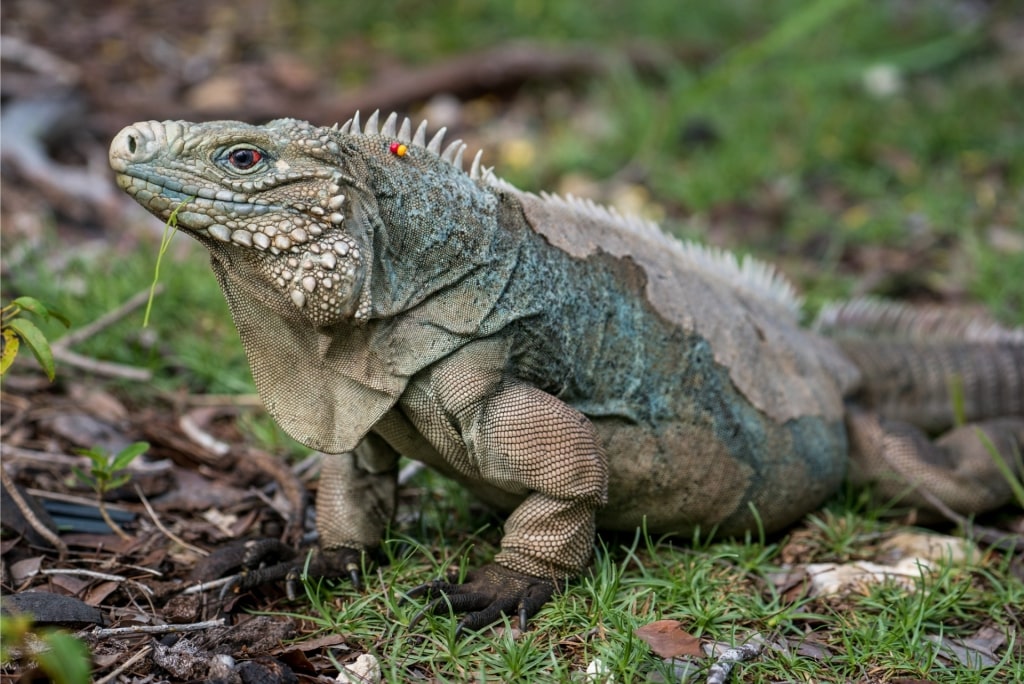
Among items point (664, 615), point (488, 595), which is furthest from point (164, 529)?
point (664, 615)

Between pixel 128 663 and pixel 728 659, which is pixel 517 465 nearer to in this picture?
pixel 728 659

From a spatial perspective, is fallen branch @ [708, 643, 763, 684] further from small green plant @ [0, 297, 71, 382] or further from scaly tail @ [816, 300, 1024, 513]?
small green plant @ [0, 297, 71, 382]

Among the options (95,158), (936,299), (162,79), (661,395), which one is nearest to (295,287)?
(661,395)

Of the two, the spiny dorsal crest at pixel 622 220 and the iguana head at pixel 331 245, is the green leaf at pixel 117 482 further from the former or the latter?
the spiny dorsal crest at pixel 622 220

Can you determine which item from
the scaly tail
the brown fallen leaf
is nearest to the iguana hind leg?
the scaly tail

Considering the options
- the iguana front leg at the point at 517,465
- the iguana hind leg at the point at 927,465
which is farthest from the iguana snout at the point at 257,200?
the iguana hind leg at the point at 927,465
